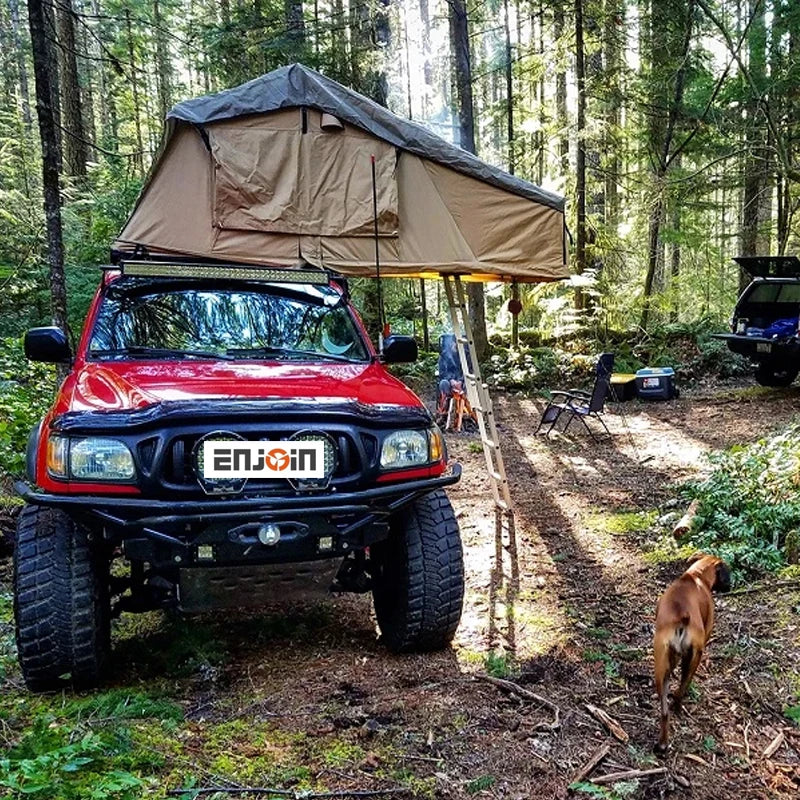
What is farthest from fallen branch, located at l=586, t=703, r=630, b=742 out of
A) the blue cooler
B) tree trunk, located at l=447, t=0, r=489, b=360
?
tree trunk, located at l=447, t=0, r=489, b=360

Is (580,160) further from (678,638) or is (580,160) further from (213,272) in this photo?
(678,638)

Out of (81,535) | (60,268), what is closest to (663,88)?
(60,268)

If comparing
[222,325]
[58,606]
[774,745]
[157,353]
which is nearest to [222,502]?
[58,606]

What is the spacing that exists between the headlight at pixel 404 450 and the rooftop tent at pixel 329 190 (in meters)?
3.14

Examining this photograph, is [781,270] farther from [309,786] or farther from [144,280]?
[309,786]

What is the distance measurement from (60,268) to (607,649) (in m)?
6.67

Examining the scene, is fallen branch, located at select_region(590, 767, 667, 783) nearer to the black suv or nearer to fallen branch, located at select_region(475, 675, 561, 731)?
fallen branch, located at select_region(475, 675, 561, 731)

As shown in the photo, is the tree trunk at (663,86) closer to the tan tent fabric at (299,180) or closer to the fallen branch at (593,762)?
the tan tent fabric at (299,180)

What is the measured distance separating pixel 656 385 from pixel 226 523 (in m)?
11.1

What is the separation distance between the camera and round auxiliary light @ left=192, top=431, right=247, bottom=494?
285 centimetres

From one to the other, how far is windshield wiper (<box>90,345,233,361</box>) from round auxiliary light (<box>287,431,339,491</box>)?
101 centimetres

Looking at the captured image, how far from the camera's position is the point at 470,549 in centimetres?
Result: 566

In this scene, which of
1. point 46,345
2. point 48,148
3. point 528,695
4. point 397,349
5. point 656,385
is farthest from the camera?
point 656,385

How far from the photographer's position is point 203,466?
2.86 meters
